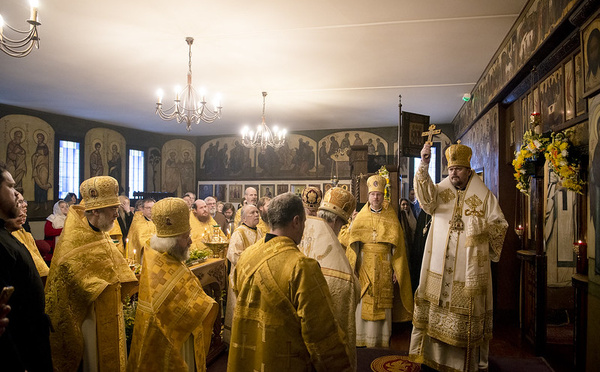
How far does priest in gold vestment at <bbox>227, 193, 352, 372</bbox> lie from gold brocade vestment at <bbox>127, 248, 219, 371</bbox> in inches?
25.7

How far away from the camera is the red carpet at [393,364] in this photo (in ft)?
14.7

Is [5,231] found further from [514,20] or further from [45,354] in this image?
[514,20]

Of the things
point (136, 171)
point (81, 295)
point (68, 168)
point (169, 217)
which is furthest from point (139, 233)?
point (136, 171)

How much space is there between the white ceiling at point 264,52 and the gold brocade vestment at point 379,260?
107 inches

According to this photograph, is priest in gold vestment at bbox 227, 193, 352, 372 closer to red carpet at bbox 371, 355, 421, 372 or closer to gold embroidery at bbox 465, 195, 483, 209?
gold embroidery at bbox 465, 195, 483, 209

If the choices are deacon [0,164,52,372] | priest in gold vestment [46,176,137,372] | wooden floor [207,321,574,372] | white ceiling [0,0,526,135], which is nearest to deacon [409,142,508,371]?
wooden floor [207,321,574,372]

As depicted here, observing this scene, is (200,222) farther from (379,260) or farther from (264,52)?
(379,260)

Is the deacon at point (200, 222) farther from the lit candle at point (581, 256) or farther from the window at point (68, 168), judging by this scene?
the window at point (68, 168)

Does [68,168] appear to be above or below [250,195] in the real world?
above

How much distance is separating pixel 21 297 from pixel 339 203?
200 centimetres

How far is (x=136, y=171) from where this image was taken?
635 inches

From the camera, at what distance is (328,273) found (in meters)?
2.61

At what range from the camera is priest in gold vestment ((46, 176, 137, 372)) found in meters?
3.03

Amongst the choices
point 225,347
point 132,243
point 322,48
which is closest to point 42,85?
point 132,243
